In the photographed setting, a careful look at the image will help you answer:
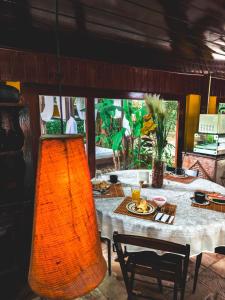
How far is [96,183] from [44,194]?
191 centimetres

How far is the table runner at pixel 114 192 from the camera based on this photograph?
2348mm

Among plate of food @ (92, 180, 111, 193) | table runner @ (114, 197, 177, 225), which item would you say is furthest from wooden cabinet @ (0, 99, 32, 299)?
table runner @ (114, 197, 177, 225)

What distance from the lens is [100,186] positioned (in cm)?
254

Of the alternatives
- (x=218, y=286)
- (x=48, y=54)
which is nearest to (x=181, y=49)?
(x=48, y=54)

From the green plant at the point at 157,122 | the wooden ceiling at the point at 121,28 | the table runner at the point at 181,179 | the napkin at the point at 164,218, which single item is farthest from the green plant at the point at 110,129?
the napkin at the point at 164,218

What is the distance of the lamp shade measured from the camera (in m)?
0.72

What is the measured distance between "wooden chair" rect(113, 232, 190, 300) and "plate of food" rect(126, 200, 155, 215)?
0.35 m

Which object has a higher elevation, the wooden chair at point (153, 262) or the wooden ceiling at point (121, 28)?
the wooden ceiling at point (121, 28)

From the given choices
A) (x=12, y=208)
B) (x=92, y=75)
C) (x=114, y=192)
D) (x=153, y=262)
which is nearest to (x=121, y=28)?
(x=92, y=75)

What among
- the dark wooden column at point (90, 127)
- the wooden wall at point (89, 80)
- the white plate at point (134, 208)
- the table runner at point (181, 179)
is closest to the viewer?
the white plate at point (134, 208)

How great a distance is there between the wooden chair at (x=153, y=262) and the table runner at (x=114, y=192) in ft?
1.96

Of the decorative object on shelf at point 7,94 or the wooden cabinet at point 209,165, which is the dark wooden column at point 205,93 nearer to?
the wooden cabinet at point 209,165

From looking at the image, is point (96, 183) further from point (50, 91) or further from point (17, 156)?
point (50, 91)

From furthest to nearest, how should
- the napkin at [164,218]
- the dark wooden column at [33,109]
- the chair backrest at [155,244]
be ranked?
the dark wooden column at [33,109] < the napkin at [164,218] < the chair backrest at [155,244]
